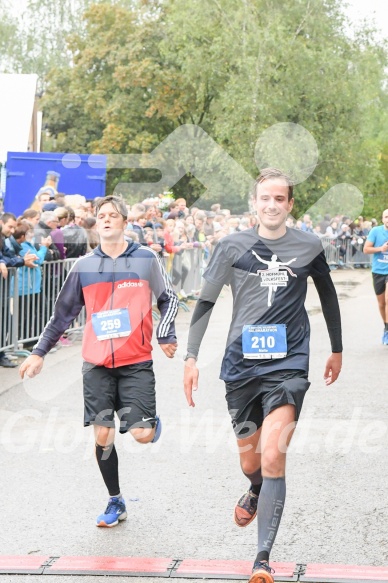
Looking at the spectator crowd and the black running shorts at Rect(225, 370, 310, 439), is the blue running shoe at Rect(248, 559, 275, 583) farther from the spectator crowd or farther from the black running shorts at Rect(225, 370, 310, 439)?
the spectator crowd

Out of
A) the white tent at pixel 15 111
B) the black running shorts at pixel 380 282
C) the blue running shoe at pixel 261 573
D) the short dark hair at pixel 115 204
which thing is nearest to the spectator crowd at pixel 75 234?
the black running shorts at pixel 380 282

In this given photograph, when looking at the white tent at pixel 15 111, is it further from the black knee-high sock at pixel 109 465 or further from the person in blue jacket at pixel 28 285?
the black knee-high sock at pixel 109 465

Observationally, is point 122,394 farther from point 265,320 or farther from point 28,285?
point 28,285

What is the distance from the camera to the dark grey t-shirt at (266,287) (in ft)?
16.7

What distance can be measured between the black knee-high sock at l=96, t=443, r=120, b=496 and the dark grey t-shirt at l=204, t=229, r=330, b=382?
3.30 feet

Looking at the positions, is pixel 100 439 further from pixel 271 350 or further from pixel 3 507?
pixel 271 350

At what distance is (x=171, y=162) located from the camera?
15.3m

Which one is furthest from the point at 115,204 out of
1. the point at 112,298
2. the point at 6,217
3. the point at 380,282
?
the point at 380,282

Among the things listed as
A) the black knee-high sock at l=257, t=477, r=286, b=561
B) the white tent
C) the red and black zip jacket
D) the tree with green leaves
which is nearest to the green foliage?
the tree with green leaves

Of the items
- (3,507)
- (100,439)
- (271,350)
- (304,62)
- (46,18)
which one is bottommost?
(3,507)

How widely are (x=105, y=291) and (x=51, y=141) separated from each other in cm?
5959

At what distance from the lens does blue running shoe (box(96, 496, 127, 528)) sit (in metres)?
5.69

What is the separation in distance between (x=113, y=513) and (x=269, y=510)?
1232 millimetres

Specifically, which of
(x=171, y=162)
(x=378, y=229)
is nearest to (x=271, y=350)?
(x=378, y=229)
